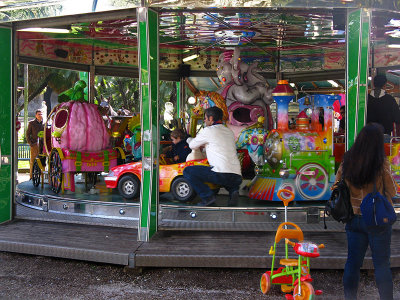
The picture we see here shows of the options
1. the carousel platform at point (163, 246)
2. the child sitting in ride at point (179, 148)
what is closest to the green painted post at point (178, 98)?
the child sitting in ride at point (179, 148)

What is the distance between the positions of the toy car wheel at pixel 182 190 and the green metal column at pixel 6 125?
7.21ft

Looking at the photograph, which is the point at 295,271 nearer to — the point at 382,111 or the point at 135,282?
the point at 135,282

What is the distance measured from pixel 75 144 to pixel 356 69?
169 inches

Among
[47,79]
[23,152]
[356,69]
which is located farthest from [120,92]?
[356,69]

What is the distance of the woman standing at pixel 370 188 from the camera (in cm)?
384

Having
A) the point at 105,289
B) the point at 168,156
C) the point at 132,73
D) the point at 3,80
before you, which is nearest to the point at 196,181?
the point at 168,156

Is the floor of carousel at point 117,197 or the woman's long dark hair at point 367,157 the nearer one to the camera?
the woman's long dark hair at point 367,157

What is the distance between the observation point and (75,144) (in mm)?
7840

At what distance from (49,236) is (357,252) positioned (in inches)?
146

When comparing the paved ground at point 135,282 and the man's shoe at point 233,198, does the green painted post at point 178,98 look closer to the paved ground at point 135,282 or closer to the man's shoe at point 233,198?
the man's shoe at point 233,198

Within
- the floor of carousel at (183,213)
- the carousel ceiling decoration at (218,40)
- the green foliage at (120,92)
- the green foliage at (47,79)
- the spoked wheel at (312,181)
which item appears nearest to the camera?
the floor of carousel at (183,213)

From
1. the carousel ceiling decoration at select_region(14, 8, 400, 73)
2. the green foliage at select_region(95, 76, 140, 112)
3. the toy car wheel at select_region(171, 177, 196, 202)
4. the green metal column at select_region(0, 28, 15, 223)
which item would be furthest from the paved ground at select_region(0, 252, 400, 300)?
the green foliage at select_region(95, 76, 140, 112)

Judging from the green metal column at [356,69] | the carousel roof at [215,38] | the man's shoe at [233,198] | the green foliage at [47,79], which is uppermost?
the carousel roof at [215,38]

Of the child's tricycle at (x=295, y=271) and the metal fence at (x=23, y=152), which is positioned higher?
the metal fence at (x=23, y=152)
